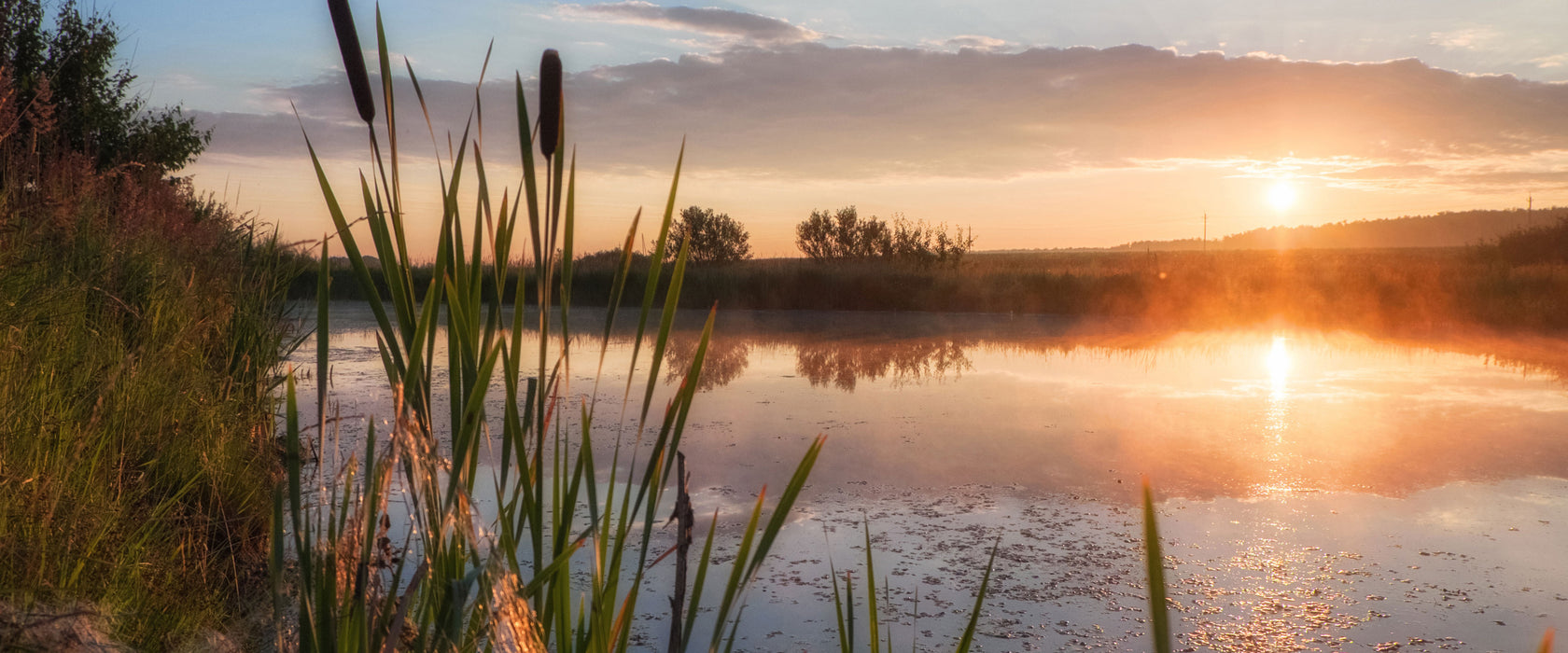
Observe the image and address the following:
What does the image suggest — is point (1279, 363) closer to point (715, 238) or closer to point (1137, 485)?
point (1137, 485)

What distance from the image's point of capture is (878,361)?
8.26m

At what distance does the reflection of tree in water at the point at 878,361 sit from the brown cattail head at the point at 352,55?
613 cm

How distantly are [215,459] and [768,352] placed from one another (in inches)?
253

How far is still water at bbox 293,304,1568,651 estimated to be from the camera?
8.84ft

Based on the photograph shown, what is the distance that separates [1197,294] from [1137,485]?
1038cm

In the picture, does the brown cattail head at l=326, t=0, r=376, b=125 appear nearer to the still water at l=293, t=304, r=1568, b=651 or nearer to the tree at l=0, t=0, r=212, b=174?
the still water at l=293, t=304, r=1568, b=651

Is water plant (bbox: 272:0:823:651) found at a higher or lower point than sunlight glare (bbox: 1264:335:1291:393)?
higher

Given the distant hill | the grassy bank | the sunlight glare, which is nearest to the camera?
the sunlight glare

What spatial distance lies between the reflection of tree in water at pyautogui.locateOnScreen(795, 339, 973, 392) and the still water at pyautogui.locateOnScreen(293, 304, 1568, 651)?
5cm

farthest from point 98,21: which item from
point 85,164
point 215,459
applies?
point 215,459

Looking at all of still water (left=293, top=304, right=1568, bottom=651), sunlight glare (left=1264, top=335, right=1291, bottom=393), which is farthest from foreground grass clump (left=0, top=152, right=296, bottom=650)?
sunlight glare (left=1264, top=335, right=1291, bottom=393)

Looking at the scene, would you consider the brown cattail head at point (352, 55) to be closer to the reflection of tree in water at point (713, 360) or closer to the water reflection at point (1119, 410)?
the water reflection at point (1119, 410)

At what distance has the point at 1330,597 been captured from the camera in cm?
279

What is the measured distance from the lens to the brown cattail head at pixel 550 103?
2.05 ft
